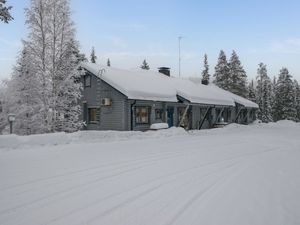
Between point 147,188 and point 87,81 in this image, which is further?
point 87,81

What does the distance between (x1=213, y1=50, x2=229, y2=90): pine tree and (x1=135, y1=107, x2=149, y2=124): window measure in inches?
1237

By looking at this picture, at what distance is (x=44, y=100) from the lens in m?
19.5

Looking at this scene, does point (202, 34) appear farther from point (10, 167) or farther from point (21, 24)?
point (10, 167)

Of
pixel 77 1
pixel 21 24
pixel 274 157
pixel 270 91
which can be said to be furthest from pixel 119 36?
pixel 270 91

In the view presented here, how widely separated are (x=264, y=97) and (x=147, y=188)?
2302 inches

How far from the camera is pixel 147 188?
615 centimetres

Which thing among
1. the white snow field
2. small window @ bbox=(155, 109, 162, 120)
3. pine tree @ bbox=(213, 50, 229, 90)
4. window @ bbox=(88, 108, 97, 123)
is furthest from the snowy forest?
pine tree @ bbox=(213, 50, 229, 90)

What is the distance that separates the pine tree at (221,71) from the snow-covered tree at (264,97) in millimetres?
12320

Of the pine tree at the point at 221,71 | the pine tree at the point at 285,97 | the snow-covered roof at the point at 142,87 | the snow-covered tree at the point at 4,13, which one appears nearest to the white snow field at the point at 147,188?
the snow-covered tree at the point at 4,13

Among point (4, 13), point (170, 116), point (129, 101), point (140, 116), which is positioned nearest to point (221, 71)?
point (170, 116)

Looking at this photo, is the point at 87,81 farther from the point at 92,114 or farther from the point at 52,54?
the point at 52,54

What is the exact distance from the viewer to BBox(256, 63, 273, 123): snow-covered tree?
58.7 meters

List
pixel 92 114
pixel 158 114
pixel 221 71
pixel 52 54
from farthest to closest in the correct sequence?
pixel 221 71
pixel 92 114
pixel 158 114
pixel 52 54

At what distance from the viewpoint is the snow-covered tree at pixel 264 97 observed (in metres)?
58.7
